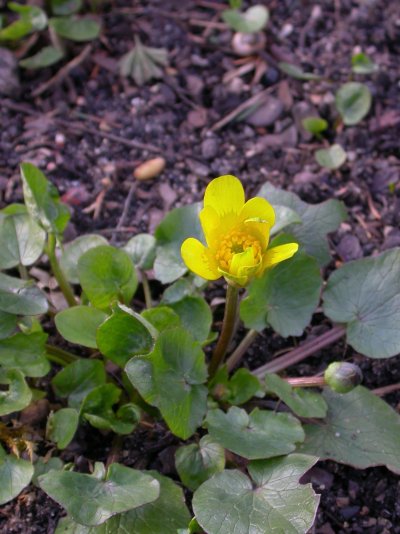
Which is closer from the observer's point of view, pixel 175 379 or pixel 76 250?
pixel 175 379

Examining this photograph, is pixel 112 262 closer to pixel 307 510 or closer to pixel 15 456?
pixel 15 456

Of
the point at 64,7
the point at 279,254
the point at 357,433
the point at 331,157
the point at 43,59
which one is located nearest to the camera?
the point at 279,254

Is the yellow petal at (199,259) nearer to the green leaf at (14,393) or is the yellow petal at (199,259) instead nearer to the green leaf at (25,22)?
the green leaf at (14,393)

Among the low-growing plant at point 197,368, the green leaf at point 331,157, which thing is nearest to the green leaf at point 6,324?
the low-growing plant at point 197,368

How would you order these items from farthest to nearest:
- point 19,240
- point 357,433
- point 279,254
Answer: point 19,240 → point 357,433 → point 279,254

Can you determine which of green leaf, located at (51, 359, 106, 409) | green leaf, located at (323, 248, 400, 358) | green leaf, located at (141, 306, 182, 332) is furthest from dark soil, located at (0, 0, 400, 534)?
green leaf, located at (51, 359, 106, 409)

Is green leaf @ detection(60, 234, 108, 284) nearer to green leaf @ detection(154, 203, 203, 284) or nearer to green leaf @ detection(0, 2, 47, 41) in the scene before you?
green leaf @ detection(154, 203, 203, 284)

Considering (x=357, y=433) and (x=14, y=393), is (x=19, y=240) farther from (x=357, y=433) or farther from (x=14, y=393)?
(x=357, y=433)

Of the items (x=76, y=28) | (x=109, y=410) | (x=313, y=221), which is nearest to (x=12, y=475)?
(x=109, y=410)
